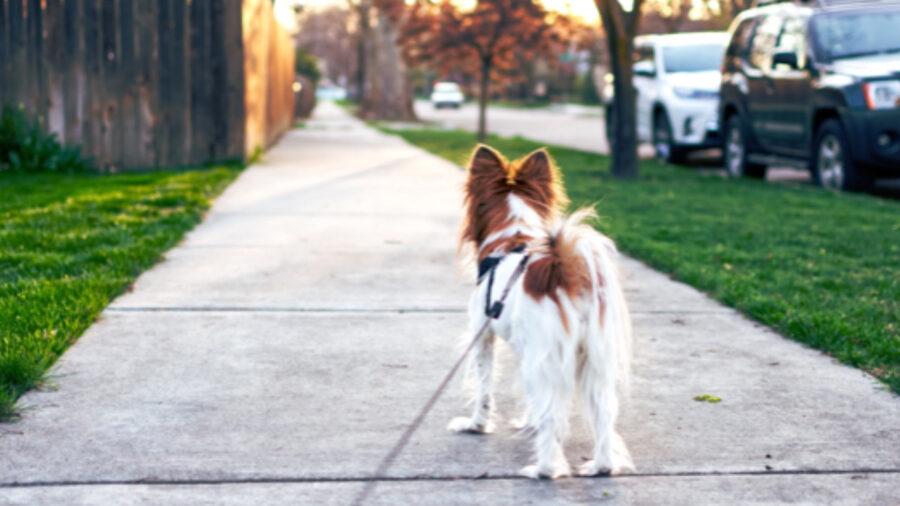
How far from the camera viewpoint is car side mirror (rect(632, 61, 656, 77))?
1647cm

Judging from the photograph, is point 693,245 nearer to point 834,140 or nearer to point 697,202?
point 697,202

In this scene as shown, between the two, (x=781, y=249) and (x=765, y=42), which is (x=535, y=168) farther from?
(x=765, y=42)

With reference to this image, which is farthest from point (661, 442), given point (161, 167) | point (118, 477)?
point (161, 167)

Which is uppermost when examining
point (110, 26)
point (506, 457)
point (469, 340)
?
point (110, 26)

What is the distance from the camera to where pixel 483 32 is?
78.3 ft

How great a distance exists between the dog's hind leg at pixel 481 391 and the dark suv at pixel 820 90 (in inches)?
312

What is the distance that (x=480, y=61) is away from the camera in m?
25.1

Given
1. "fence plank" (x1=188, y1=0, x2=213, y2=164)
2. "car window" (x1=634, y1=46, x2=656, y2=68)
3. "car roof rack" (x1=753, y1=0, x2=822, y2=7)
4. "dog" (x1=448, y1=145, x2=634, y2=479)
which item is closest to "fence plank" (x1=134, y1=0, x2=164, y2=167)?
"fence plank" (x1=188, y1=0, x2=213, y2=164)

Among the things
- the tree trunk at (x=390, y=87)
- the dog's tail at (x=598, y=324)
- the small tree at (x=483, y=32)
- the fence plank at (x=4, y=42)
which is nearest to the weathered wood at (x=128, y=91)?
the fence plank at (x=4, y=42)

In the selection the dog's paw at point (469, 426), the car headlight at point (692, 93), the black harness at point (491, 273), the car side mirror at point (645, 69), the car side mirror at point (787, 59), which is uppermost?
the car side mirror at point (645, 69)

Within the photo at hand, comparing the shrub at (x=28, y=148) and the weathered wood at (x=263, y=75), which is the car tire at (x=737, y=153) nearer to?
the weathered wood at (x=263, y=75)

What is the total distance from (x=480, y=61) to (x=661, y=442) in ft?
71.9

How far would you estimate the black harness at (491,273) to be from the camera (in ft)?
11.3

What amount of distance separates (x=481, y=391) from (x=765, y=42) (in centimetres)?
1055
